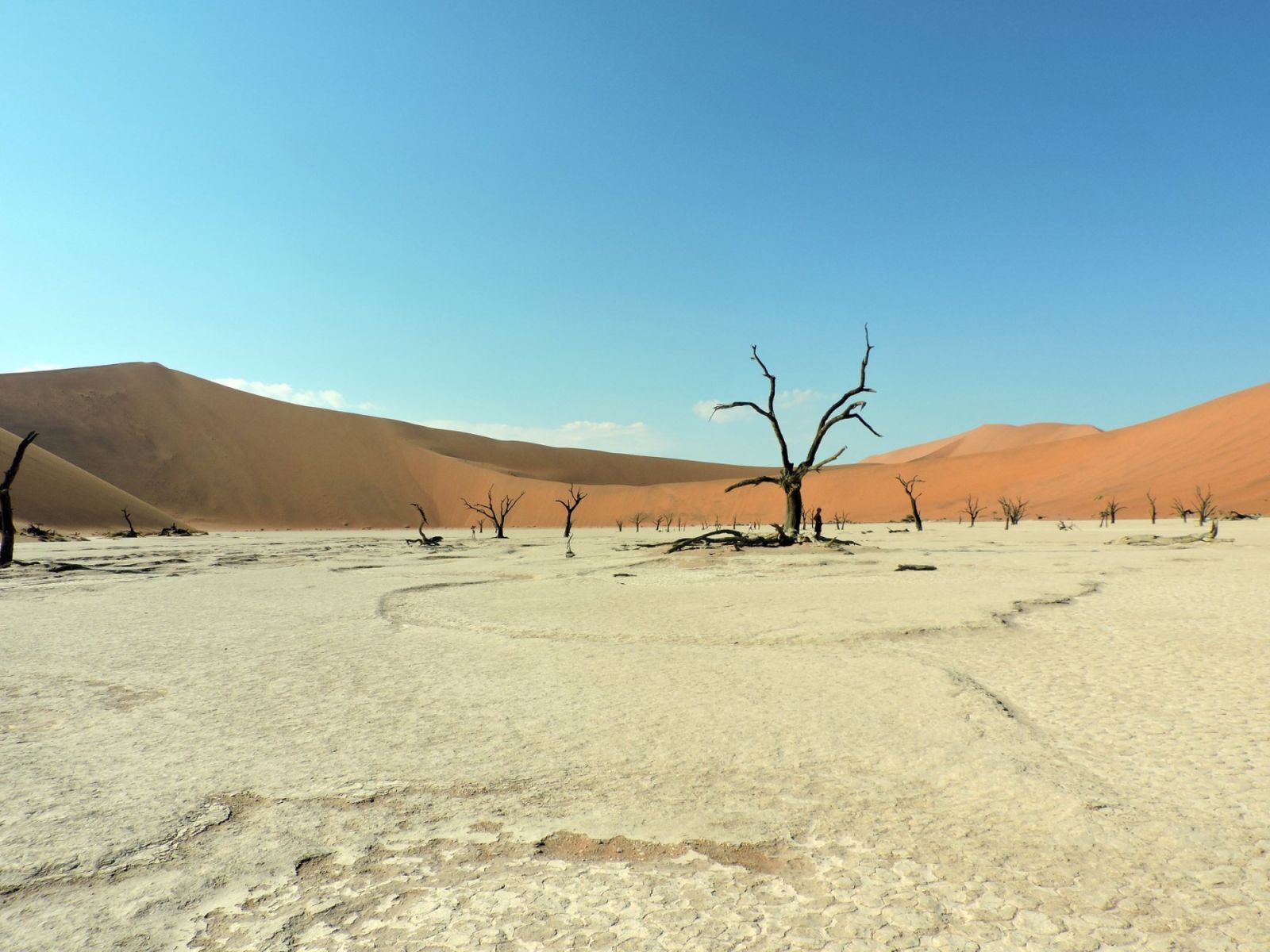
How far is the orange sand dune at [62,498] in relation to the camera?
4244cm

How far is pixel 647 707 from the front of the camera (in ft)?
17.7

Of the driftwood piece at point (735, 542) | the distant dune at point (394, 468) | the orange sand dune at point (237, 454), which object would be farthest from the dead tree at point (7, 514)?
the orange sand dune at point (237, 454)

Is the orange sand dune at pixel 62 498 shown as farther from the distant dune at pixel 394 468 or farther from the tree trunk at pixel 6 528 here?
the tree trunk at pixel 6 528

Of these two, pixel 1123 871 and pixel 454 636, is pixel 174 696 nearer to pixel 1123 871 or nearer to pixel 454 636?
pixel 454 636

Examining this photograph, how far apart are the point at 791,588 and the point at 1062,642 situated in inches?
217

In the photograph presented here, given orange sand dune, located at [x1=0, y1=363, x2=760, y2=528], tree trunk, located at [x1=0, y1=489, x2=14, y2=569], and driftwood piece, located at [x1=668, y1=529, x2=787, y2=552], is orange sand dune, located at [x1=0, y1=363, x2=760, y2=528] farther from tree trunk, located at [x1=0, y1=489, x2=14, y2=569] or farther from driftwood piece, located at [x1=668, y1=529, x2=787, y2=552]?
driftwood piece, located at [x1=668, y1=529, x2=787, y2=552]

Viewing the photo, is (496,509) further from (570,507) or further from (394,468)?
(570,507)

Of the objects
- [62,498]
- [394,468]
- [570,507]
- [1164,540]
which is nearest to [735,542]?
[1164,540]

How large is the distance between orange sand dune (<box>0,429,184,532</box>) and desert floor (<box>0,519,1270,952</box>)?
42.8 metres

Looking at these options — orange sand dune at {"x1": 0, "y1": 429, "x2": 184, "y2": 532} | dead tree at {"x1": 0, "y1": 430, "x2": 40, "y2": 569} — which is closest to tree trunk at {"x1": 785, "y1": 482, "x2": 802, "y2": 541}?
dead tree at {"x1": 0, "y1": 430, "x2": 40, "y2": 569}

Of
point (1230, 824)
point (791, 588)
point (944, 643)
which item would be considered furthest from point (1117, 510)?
point (1230, 824)

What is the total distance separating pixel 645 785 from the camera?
3.89 meters

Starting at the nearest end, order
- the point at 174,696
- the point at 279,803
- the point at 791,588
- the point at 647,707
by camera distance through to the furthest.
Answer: the point at 279,803
the point at 647,707
the point at 174,696
the point at 791,588

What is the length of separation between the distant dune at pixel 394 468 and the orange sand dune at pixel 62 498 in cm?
406
